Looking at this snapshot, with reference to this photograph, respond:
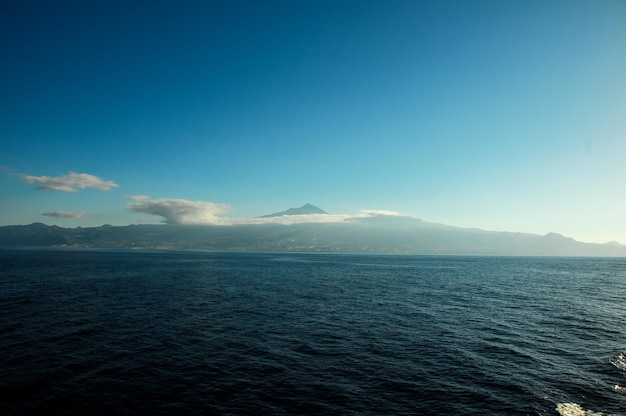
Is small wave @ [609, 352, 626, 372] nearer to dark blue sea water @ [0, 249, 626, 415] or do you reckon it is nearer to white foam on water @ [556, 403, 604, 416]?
dark blue sea water @ [0, 249, 626, 415]

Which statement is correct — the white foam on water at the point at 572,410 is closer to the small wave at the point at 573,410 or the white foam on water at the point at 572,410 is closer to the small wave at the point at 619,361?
the small wave at the point at 573,410

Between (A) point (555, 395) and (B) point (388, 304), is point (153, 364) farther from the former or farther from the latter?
(B) point (388, 304)

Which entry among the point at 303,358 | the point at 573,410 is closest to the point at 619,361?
the point at 573,410

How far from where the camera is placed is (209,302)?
76.1m

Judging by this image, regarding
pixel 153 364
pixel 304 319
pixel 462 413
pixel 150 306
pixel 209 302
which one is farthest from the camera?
pixel 209 302

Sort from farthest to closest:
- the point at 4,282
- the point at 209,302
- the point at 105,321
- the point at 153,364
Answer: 1. the point at 4,282
2. the point at 209,302
3. the point at 105,321
4. the point at 153,364

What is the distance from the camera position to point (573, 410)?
91.1 ft

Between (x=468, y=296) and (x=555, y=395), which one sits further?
(x=468, y=296)

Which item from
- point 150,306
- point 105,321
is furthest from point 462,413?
point 150,306

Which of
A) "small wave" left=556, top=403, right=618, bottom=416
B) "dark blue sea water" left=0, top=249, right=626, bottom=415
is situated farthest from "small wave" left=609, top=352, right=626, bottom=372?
"small wave" left=556, top=403, right=618, bottom=416

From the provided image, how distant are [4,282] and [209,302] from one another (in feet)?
253

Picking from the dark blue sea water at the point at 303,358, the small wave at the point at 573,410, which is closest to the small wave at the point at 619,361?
the dark blue sea water at the point at 303,358

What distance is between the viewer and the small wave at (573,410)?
2708 cm

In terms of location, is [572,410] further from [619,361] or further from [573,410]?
[619,361]
